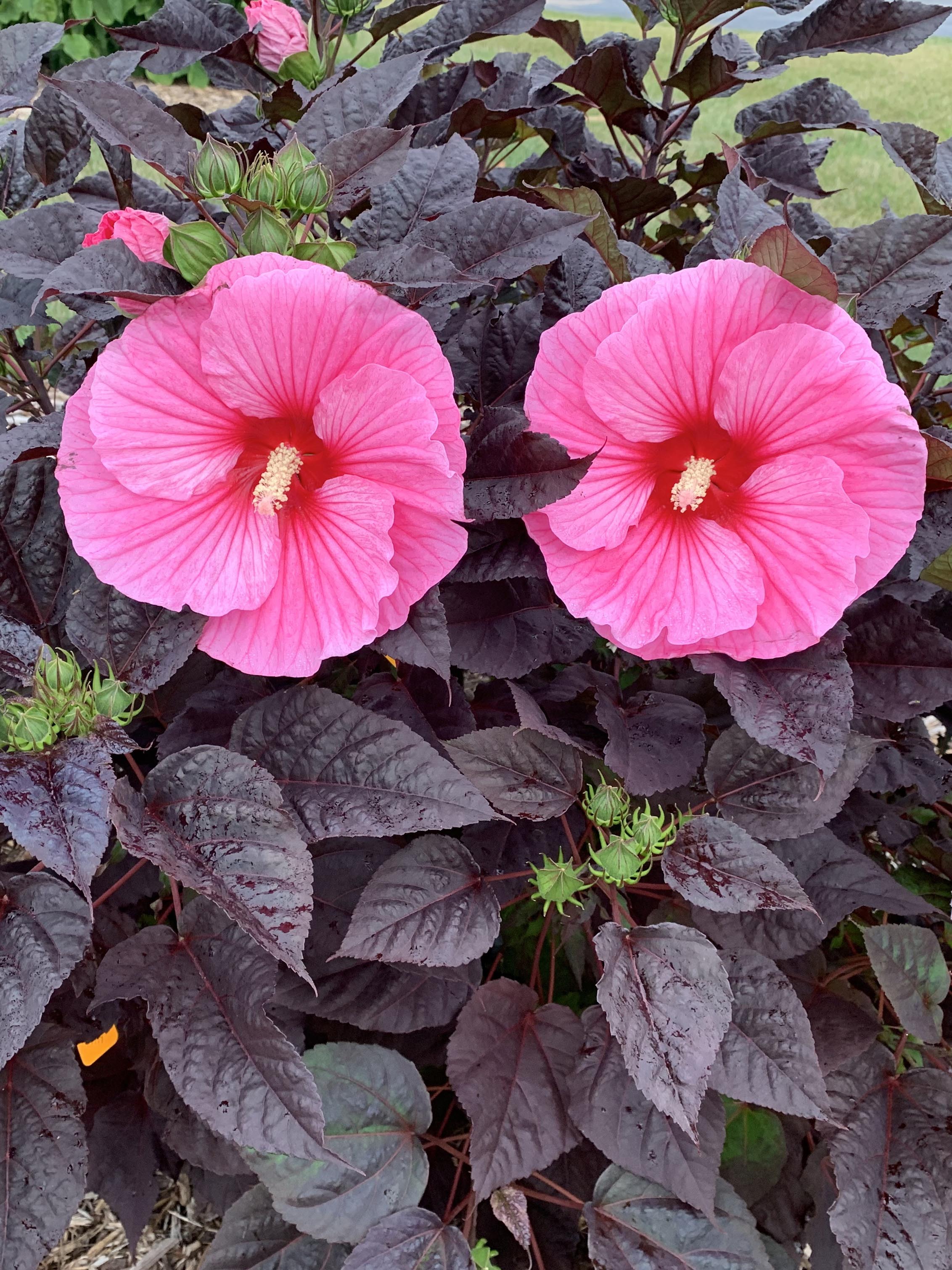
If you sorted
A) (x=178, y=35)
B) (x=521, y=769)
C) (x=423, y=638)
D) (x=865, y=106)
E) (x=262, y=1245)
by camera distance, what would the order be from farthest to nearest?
1. (x=865, y=106)
2. (x=178, y=35)
3. (x=262, y=1245)
4. (x=521, y=769)
5. (x=423, y=638)

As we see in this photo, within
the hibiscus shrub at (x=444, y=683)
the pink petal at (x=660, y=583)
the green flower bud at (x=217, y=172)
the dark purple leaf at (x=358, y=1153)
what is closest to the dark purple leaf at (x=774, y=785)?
the hibiscus shrub at (x=444, y=683)

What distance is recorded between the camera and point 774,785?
3.39ft

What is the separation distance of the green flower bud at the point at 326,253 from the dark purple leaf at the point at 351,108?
0.20m

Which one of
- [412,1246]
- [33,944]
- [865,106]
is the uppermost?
[33,944]

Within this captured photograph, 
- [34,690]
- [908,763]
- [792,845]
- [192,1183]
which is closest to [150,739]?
[34,690]

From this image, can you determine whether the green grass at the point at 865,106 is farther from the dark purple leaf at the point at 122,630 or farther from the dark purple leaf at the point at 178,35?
the dark purple leaf at the point at 122,630

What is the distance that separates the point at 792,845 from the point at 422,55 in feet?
3.01

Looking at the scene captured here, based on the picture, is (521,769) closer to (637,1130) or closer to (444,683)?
(444,683)

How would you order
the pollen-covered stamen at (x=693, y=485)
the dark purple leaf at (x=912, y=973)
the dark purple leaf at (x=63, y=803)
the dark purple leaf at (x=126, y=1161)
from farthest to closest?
the dark purple leaf at (x=126, y=1161) < the dark purple leaf at (x=912, y=973) < the pollen-covered stamen at (x=693, y=485) < the dark purple leaf at (x=63, y=803)

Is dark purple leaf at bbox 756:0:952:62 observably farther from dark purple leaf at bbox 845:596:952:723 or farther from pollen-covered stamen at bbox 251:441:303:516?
pollen-covered stamen at bbox 251:441:303:516

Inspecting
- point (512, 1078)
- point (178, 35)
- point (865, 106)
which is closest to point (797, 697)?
point (512, 1078)

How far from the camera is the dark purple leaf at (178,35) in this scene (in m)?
1.31

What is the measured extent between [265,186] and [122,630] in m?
0.40

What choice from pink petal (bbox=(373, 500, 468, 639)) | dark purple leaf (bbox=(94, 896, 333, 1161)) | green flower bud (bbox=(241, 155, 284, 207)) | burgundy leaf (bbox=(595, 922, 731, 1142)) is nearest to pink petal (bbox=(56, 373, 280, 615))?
pink petal (bbox=(373, 500, 468, 639))
